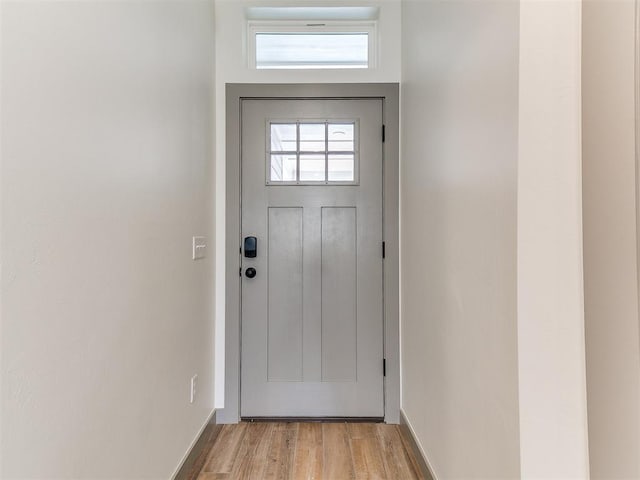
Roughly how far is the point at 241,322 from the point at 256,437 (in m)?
0.63

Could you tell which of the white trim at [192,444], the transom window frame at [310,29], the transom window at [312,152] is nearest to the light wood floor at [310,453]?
the white trim at [192,444]

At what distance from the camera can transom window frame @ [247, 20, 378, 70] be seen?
2260mm

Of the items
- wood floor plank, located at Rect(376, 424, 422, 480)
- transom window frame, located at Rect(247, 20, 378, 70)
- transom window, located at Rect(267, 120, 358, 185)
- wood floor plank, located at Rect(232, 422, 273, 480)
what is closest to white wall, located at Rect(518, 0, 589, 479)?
wood floor plank, located at Rect(376, 424, 422, 480)

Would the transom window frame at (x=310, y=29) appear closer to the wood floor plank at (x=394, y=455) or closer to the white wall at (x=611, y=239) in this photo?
the white wall at (x=611, y=239)

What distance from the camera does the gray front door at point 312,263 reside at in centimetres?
220

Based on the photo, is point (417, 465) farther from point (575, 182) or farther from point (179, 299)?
point (575, 182)

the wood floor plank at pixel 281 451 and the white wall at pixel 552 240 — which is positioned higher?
the white wall at pixel 552 240

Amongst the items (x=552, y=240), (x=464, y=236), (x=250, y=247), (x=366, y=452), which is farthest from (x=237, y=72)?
(x=366, y=452)

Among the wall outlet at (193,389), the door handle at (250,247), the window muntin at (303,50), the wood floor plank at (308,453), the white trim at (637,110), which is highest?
the window muntin at (303,50)

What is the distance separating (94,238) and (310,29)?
1.91 meters

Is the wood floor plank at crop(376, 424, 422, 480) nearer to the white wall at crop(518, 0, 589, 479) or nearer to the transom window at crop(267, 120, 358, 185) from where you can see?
the white wall at crop(518, 0, 589, 479)

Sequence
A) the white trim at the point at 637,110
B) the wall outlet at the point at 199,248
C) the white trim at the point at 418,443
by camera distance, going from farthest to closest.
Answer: the wall outlet at the point at 199,248 → the white trim at the point at 418,443 → the white trim at the point at 637,110

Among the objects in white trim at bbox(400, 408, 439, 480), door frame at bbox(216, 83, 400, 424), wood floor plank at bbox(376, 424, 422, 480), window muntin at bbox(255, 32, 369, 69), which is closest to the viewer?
white trim at bbox(400, 408, 439, 480)

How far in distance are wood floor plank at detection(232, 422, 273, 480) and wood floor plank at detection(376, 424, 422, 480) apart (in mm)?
600
